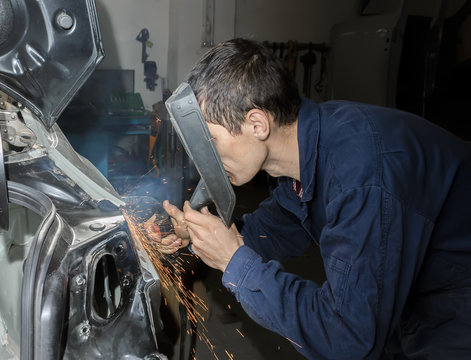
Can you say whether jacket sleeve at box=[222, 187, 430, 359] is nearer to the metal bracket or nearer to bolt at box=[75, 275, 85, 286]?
bolt at box=[75, 275, 85, 286]

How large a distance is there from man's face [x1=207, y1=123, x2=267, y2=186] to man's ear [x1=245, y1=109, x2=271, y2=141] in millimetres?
13

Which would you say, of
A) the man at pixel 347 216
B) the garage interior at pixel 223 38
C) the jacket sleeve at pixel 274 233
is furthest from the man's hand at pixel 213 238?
the garage interior at pixel 223 38

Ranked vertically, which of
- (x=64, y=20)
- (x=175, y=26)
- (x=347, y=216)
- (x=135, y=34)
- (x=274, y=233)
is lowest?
(x=274, y=233)

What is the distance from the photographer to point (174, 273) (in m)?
2.34

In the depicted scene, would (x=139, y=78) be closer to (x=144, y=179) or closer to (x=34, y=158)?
(x=144, y=179)

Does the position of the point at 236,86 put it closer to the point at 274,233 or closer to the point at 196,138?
the point at 196,138

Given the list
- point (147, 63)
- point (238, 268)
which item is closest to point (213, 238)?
point (238, 268)

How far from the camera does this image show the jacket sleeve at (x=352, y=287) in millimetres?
1082

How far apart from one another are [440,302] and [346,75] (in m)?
5.84

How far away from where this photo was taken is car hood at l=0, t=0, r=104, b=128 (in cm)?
131

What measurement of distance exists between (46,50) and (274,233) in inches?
49.9

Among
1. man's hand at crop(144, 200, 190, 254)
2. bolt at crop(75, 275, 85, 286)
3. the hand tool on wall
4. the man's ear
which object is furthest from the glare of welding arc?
the hand tool on wall

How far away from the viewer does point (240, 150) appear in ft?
4.70

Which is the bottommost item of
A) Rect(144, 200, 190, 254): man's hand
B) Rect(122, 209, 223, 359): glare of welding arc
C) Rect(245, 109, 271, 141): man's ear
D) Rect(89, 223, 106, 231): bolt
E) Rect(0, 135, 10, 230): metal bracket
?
Rect(122, 209, 223, 359): glare of welding arc
